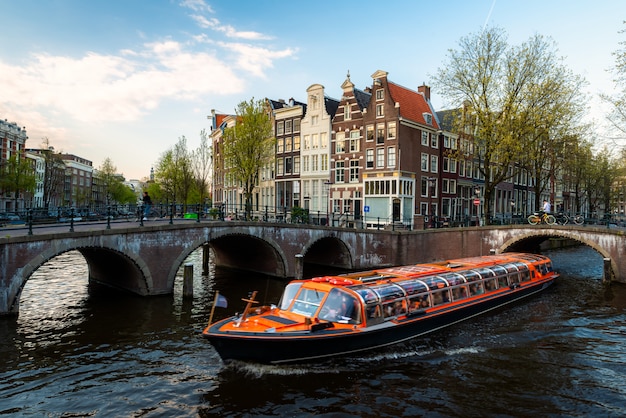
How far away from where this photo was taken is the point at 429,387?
40.6 feet

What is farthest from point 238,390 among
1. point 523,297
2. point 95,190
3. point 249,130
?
point 95,190

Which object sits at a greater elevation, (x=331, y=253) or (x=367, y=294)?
(x=367, y=294)

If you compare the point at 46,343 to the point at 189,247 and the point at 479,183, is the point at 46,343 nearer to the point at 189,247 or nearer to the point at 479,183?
the point at 189,247

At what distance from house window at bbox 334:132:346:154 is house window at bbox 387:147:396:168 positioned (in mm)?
5706

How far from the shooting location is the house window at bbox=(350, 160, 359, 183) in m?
45.0

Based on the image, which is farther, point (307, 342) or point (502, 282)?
point (502, 282)

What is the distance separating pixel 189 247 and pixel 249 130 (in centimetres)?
2115

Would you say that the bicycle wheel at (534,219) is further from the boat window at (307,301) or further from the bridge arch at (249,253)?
the boat window at (307,301)

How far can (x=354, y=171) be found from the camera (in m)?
45.2

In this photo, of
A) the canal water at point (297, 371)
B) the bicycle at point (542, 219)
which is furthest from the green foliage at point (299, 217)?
the bicycle at point (542, 219)

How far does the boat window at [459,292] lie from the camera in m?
18.1

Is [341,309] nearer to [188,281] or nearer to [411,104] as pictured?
[188,281]

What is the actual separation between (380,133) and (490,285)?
25.2m

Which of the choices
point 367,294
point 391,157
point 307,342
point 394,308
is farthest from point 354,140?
point 307,342
